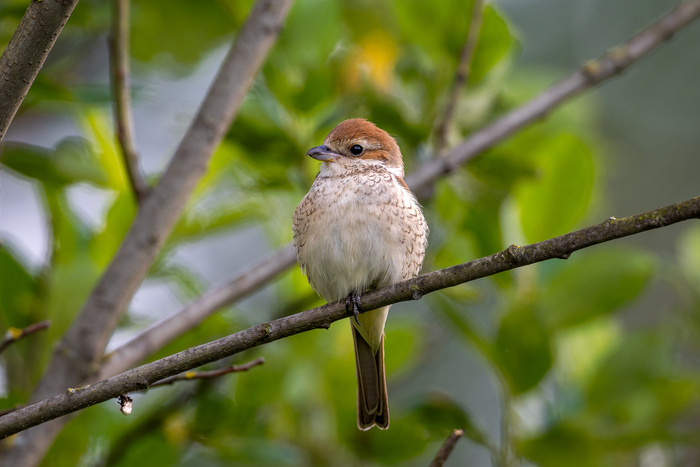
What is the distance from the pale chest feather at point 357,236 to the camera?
11.6 feet

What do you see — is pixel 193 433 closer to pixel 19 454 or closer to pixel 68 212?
pixel 19 454

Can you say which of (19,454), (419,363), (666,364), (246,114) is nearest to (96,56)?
(246,114)

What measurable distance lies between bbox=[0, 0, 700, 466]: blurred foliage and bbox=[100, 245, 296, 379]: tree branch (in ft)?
1.59

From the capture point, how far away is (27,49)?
196cm

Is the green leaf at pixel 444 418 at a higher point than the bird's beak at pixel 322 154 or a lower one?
lower

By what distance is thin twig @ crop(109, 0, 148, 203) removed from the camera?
10.8 ft

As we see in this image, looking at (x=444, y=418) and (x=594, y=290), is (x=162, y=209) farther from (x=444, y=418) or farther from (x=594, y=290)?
(x=594, y=290)

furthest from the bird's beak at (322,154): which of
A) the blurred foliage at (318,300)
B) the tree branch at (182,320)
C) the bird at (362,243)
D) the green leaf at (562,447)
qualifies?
the green leaf at (562,447)

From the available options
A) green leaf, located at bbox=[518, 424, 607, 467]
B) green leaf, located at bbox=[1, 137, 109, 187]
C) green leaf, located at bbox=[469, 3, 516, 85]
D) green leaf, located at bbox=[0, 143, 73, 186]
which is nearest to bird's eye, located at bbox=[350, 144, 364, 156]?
green leaf, located at bbox=[469, 3, 516, 85]

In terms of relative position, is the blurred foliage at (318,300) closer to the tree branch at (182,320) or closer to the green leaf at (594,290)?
the green leaf at (594,290)

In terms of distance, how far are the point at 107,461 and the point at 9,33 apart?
7.13 ft

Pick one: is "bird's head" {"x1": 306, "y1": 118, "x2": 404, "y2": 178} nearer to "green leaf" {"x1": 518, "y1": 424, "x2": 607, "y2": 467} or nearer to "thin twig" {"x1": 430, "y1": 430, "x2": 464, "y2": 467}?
"green leaf" {"x1": 518, "y1": 424, "x2": 607, "y2": 467}

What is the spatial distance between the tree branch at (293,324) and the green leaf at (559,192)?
5.40ft

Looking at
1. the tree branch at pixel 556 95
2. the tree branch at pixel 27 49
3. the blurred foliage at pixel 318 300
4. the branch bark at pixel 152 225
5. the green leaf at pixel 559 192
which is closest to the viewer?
the tree branch at pixel 27 49
